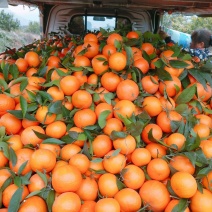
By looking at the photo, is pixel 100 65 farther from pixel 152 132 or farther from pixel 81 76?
pixel 152 132

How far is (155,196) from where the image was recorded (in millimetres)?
855

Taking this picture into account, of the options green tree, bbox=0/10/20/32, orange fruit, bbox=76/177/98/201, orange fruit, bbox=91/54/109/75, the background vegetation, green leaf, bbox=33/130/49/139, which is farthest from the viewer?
green tree, bbox=0/10/20/32

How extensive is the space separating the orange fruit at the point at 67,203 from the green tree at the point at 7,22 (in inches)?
464

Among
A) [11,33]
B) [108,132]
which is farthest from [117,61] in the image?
[11,33]

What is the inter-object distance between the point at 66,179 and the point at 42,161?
0.11 meters

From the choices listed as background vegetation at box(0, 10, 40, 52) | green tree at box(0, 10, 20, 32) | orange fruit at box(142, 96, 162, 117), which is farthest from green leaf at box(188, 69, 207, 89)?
green tree at box(0, 10, 20, 32)

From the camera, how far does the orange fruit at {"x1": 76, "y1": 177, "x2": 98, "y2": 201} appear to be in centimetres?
88

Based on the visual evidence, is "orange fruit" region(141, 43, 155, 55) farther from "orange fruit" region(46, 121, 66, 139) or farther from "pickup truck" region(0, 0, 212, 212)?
"orange fruit" region(46, 121, 66, 139)

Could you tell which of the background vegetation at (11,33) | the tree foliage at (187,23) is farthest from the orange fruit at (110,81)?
the tree foliage at (187,23)

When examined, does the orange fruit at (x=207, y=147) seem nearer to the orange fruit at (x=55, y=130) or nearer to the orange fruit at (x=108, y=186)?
the orange fruit at (x=108, y=186)

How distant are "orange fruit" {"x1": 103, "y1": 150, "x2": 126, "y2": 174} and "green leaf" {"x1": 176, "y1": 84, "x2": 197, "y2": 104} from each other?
389 mm

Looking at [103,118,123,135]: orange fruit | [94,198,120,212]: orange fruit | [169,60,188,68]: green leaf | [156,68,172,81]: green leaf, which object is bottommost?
[94,198,120,212]: orange fruit

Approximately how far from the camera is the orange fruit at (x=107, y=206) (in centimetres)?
79

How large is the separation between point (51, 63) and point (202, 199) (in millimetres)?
954
